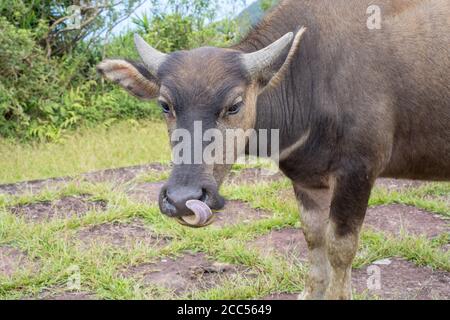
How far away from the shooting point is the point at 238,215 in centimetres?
607

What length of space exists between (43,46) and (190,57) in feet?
29.6

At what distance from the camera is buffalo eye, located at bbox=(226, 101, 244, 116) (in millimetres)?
3336

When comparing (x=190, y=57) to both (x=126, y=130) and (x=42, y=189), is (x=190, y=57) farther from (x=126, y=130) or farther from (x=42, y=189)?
(x=126, y=130)

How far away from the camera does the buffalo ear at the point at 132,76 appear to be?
376 centimetres

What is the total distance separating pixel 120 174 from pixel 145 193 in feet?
3.53

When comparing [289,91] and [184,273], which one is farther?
[184,273]

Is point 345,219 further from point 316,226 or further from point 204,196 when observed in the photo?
point 204,196

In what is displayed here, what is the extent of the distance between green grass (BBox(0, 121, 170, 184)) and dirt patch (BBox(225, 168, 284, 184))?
130 cm

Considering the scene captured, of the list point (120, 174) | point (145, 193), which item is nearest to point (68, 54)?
point (120, 174)

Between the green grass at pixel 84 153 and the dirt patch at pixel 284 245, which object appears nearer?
the dirt patch at pixel 284 245

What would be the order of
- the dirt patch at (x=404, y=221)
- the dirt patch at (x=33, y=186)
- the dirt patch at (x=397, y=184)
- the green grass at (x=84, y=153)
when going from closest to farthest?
the dirt patch at (x=404, y=221) < the dirt patch at (x=397, y=184) < the dirt patch at (x=33, y=186) < the green grass at (x=84, y=153)

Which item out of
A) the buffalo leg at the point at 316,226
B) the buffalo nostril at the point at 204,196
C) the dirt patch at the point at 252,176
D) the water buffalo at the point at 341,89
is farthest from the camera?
the dirt patch at the point at 252,176

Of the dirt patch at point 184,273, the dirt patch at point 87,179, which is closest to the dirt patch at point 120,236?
the dirt patch at point 184,273

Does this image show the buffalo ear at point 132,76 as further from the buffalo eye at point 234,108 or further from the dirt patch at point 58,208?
the dirt patch at point 58,208
